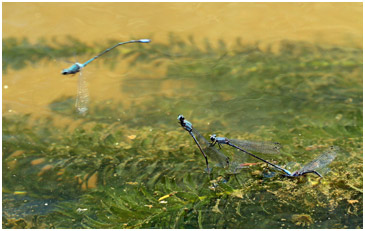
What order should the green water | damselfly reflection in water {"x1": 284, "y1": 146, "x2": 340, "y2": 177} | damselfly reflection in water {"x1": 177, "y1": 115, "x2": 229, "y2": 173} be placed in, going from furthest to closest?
damselfly reflection in water {"x1": 177, "y1": 115, "x2": 229, "y2": 173} → damselfly reflection in water {"x1": 284, "y1": 146, "x2": 340, "y2": 177} → the green water

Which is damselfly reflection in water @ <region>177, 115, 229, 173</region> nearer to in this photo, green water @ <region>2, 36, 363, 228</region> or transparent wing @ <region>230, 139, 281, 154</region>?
green water @ <region>2, 36, 363, 228</region>

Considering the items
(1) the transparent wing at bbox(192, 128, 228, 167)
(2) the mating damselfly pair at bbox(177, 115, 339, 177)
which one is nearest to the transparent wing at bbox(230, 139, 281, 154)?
(2) the mating damselfly pair at bbox(177, 115, 339, 177)

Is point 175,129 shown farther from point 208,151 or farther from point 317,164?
point 317,164

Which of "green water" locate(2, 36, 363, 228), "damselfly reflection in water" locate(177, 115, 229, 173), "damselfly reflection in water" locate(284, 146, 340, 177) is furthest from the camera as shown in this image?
"damselfly reflection in water" locate(177, 115, 229, 173)

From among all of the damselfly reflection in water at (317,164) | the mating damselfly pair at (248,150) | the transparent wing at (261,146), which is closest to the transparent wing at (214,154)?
the mating damselfly pair at (248,150)

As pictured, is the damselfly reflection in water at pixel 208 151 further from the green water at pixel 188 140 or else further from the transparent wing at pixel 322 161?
the transparent wing at pixel 322 161

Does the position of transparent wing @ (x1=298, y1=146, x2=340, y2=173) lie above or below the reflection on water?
above

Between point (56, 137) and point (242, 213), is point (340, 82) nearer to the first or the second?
point (242, 213)
